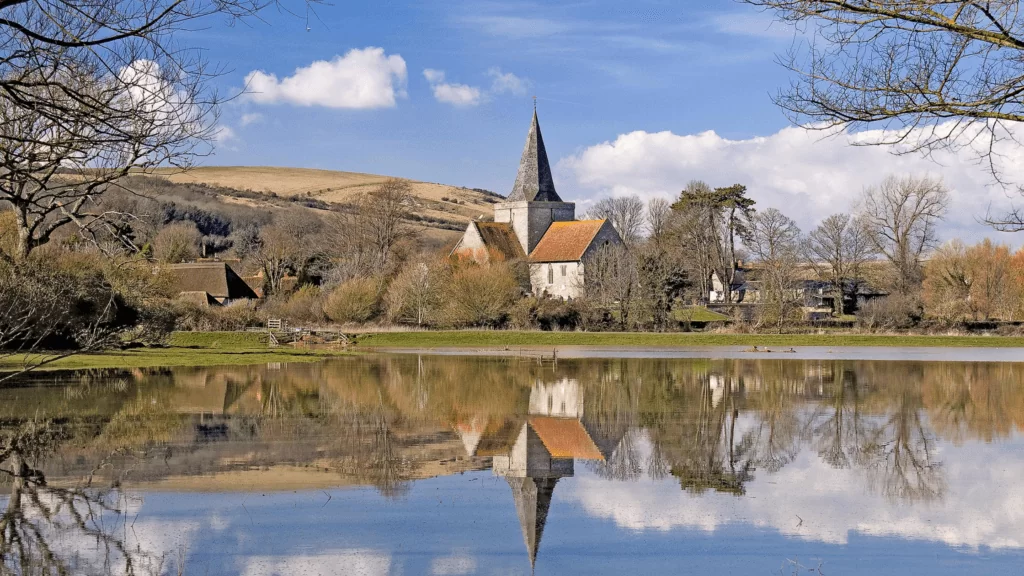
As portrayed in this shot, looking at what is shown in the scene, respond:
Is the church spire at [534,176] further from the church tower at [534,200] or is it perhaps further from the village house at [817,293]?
the village house at [817,293]

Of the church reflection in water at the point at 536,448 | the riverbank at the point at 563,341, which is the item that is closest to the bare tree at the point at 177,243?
the riverbank at the point at 563,341

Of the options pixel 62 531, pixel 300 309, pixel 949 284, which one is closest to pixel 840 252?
pixel 949 284

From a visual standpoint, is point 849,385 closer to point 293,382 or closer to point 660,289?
point 293,382

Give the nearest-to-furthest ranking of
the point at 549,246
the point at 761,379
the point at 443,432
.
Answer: the point at 443,432 < the point at 761,379 < the point at 549,246

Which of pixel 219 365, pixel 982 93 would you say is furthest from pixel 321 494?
pixel 219 365

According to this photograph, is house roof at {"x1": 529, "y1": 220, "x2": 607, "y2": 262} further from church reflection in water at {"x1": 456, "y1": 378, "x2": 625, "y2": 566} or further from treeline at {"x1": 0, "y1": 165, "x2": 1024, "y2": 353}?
church reflection in water at {"x1": 456, "y1": 378, "x2": 625, "y2": 566}

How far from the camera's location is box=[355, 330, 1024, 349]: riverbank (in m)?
55.8

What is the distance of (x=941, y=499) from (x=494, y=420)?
941 centimetres

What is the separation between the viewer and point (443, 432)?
18.9m

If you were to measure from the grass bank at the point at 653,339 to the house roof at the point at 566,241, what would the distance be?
26491 millimetres

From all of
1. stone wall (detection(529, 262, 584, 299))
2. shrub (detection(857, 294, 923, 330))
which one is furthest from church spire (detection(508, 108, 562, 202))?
shrub (detection(857, 294, 923, 330))

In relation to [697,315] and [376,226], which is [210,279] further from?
[697,315]

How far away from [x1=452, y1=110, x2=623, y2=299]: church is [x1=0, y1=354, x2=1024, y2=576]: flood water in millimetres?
59201

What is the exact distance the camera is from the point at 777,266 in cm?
7019
